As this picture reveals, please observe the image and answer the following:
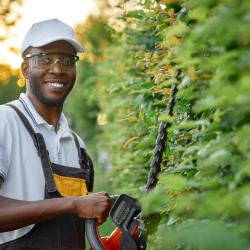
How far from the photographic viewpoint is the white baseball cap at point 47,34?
226cm

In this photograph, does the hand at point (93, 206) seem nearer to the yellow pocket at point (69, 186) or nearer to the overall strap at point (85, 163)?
the yellow pocket at point (69, 186)

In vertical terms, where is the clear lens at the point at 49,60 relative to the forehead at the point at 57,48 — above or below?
below

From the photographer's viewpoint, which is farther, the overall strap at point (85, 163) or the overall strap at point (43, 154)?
the overall strap at point (85, 163)

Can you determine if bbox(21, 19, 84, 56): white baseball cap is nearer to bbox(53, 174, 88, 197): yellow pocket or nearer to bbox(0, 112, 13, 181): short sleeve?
bbox(0, 112, 13, 181): short sleeve

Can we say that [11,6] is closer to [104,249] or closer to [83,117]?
[83,117]

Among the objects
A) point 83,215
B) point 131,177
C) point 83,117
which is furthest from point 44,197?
point 83,117

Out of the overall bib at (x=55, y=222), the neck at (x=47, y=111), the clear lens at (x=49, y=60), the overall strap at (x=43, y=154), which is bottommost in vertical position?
the overall bib at (x=55, y=222)

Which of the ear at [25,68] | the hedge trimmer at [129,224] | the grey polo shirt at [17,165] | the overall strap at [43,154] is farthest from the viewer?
the ear at [25,68]

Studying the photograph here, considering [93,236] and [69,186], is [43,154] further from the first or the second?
[93,236]

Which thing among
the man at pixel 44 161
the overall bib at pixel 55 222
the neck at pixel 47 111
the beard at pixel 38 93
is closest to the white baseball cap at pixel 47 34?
the man at pixel 44 161

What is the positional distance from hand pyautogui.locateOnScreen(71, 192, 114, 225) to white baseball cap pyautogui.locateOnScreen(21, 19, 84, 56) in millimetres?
1214

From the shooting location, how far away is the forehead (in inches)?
90.5

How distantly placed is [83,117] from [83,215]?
17.0m

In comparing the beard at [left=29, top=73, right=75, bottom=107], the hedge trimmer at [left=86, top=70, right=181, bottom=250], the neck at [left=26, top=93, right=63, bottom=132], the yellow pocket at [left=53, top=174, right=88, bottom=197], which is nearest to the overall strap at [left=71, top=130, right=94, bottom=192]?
the yellow pocket at [left=53, top=174, right=88, bottom=197]
